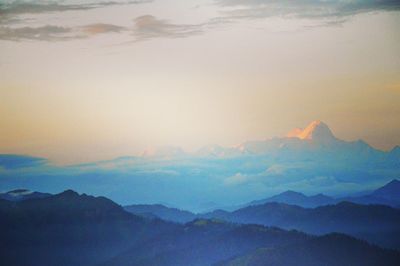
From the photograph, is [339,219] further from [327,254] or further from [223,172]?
[223,172]

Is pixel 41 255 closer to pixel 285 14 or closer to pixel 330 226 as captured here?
pixel 330 226

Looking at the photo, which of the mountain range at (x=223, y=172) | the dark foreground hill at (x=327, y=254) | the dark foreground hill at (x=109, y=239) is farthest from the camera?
the mountain range at (x=223, y=172)

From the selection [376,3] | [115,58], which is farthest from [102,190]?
[376,3]

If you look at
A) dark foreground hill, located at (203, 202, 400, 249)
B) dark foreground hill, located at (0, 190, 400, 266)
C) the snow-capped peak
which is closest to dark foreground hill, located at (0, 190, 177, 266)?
dark foreground hill, located at (0, 190, 400, 266)

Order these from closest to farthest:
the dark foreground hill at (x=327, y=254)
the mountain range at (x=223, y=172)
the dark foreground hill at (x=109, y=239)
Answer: the dark foreground hill at (x=327, y=254)
the dark foreground hill at (x=109, y=239)
the mountain range at (x=223, y=172)

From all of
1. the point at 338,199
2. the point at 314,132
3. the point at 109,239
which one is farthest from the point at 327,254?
the point at 109,239

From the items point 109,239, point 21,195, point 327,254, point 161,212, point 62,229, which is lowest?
point 327,254

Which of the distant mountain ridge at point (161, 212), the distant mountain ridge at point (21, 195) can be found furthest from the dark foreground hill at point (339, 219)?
the distant mountain ridge at point (21, 195)

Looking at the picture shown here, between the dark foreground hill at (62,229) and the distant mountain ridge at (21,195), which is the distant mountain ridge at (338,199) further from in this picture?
the distant mountain ridge at (21,195)
